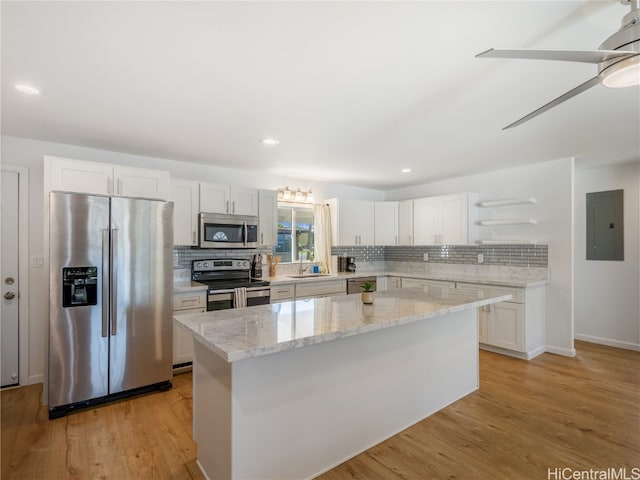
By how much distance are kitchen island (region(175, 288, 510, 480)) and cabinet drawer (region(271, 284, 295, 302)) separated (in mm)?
1743

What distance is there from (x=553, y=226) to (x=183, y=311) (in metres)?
4.50

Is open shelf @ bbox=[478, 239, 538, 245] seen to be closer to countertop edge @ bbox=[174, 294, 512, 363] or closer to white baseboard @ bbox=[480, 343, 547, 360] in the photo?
white baseboard @ bbox=[480, 343, 547, 360]

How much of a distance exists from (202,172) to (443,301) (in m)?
3.29

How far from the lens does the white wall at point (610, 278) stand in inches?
169

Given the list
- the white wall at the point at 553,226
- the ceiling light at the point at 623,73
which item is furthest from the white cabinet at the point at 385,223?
the ceiling light at the point at 623,73

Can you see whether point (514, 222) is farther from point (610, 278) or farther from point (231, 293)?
point (231, 293)

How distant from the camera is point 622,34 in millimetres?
1332

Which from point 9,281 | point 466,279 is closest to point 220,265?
point 9,281

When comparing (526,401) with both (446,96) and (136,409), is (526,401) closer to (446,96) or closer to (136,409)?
(446,96)

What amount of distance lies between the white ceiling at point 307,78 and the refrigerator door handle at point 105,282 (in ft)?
3.24

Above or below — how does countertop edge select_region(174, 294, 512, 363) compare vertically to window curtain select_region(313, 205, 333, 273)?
below

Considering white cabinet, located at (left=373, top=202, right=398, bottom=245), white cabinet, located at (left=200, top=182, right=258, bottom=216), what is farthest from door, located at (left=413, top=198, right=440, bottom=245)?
white cabinet, located at (left=200, top=182, right=258, bottom=216)

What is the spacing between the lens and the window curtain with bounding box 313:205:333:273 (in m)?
5.48

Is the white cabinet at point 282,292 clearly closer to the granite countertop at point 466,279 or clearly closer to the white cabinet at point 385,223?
the granite countertop at point 466,279
